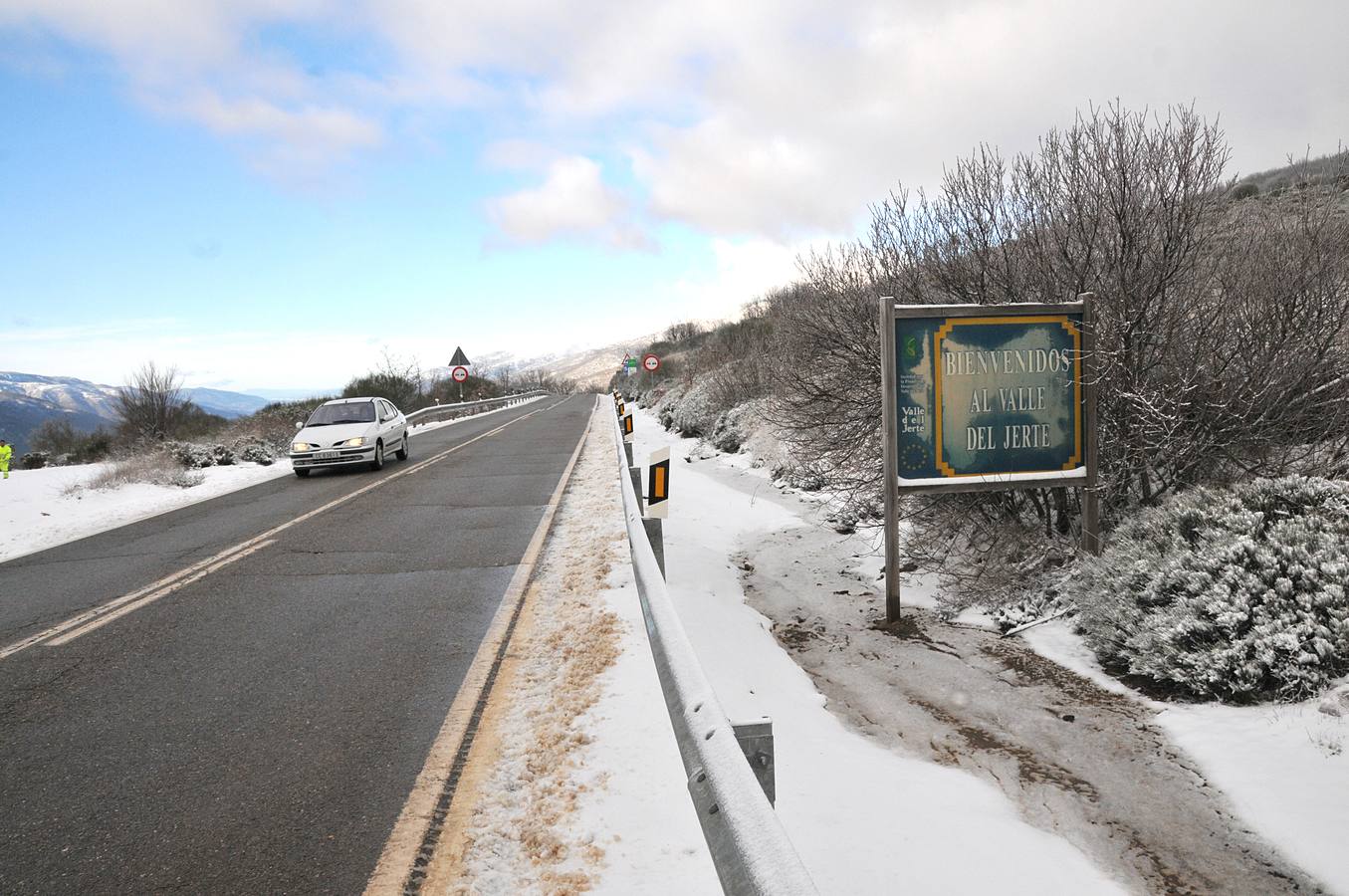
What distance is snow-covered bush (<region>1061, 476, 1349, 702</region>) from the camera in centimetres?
438

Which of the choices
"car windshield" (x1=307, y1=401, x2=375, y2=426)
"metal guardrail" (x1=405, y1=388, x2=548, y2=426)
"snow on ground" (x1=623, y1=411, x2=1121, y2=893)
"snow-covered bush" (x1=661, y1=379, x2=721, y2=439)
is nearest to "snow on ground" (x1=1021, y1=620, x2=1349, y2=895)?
"snow on ground" (x1=623, y1=411, x2=1121, y2=893)

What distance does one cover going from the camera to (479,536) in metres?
8.80

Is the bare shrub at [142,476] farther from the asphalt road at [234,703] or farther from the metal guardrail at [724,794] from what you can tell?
the metal guardrail at [724,794]

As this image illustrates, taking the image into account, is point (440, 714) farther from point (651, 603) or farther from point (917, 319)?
point (917, 319)

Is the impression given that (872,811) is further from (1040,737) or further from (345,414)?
(345,414)

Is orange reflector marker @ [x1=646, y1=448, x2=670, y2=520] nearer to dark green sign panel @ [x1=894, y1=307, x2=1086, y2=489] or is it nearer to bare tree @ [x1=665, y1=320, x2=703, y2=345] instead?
dark green sign panel @ [x1=894, y1=307, x2=1086, y2=489]

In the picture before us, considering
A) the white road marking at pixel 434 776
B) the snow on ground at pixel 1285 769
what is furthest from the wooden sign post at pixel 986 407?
the white road marking at pixel 434 776

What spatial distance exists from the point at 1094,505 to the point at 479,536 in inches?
238

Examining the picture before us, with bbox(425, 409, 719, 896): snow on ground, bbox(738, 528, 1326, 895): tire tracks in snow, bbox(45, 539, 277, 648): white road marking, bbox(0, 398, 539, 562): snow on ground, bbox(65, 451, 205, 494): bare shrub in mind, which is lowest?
bbox(738, 528, 1326, 895): tire tracks in snow

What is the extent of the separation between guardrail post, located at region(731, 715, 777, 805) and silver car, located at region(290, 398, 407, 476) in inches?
572

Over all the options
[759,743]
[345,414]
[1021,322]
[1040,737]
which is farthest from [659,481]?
[345,414]

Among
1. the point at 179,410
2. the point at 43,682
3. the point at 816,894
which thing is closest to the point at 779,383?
the point at 43,682

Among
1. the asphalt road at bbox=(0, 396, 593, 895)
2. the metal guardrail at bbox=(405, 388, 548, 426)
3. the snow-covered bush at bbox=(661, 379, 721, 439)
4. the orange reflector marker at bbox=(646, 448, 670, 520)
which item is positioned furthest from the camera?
the metal guardrail at bbox=(405, 388, 548, 426)

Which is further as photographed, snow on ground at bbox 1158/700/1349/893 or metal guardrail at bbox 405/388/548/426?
metal guardrail at bbox 405/388/548/426
